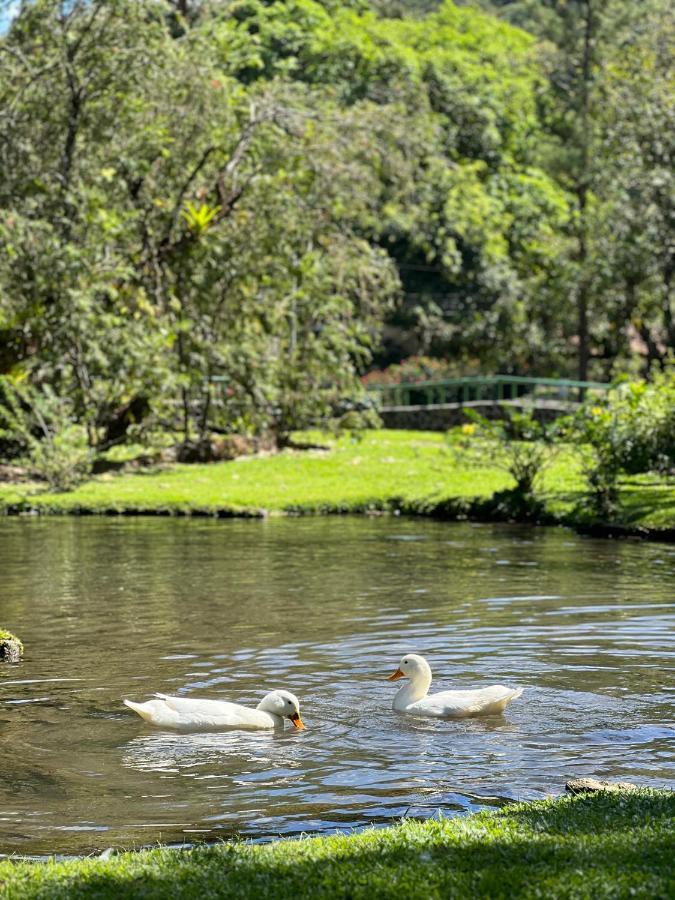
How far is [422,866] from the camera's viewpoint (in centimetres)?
616

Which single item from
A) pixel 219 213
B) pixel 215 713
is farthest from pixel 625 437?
pixel 215 713

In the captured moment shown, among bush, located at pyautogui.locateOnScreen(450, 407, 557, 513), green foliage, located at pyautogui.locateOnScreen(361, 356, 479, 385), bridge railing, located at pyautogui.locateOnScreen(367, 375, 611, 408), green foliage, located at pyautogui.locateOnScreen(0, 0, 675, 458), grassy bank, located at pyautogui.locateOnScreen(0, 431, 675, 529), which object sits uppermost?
green foliage, located at pyautogui.locateOnScreen(0, 0, 675, 458)

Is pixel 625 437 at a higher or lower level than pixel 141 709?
higher

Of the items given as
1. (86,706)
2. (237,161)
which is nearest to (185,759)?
(86,706)

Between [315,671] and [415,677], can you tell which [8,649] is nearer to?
[315,671]

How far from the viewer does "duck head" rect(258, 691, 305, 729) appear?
9.58 meters

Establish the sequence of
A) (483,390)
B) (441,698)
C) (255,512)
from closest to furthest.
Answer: (441,698), (255,512), (483,390)

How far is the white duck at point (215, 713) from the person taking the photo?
9516mm

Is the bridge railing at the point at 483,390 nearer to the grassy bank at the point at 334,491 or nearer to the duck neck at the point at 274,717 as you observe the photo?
the grassy bank at the point at 334,491

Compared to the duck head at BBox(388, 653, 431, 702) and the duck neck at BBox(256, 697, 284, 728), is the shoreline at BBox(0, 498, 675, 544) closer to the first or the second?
the duck head at BBox(388, 653, 431, 702)

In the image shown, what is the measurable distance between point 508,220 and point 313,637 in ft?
123

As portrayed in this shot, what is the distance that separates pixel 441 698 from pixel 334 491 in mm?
14687

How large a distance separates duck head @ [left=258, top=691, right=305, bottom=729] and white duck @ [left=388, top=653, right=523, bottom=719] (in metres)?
0.82

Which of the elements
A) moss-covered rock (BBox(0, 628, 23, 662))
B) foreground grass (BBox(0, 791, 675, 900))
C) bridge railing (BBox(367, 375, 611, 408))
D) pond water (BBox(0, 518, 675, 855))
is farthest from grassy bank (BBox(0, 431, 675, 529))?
foreground grass (BBox(0, 791, 675, 900))
